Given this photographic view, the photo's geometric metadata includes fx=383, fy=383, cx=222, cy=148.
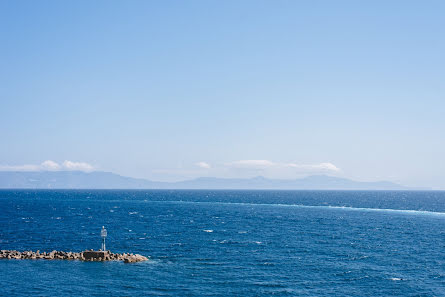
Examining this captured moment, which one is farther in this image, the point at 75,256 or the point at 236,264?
the point at 75,256

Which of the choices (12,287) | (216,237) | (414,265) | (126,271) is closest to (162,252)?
(126,271)

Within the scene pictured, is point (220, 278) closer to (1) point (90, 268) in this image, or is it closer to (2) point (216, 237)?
(1) point (90, 268)

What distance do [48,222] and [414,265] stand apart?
11483 cm

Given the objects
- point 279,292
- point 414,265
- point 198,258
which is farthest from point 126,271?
point 414,265

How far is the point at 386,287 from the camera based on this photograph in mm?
56344

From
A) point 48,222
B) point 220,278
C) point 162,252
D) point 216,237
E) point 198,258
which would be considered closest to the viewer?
point 220,278

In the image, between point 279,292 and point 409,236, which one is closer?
point 279,292

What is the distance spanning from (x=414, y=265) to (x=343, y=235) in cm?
3632

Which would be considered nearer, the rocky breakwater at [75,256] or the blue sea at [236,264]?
the blue sea at [236,264]

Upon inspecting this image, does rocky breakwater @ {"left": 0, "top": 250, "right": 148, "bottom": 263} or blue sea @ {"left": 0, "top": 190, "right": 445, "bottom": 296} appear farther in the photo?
rocky breakwater @ {"left": 0, "top": 250, "right": 148, "bottom": 263}

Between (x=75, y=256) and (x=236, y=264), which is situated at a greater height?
(x=236, y=264)

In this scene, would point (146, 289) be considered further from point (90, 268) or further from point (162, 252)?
point (162, 252)

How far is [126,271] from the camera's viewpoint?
210 feet

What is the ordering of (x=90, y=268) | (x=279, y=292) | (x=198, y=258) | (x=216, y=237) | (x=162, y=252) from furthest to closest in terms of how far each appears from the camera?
(x=216, y=237) < (x=162, y=252) < (x=198, y=258) < (x=90, y=268) < (x=279, y=292)
